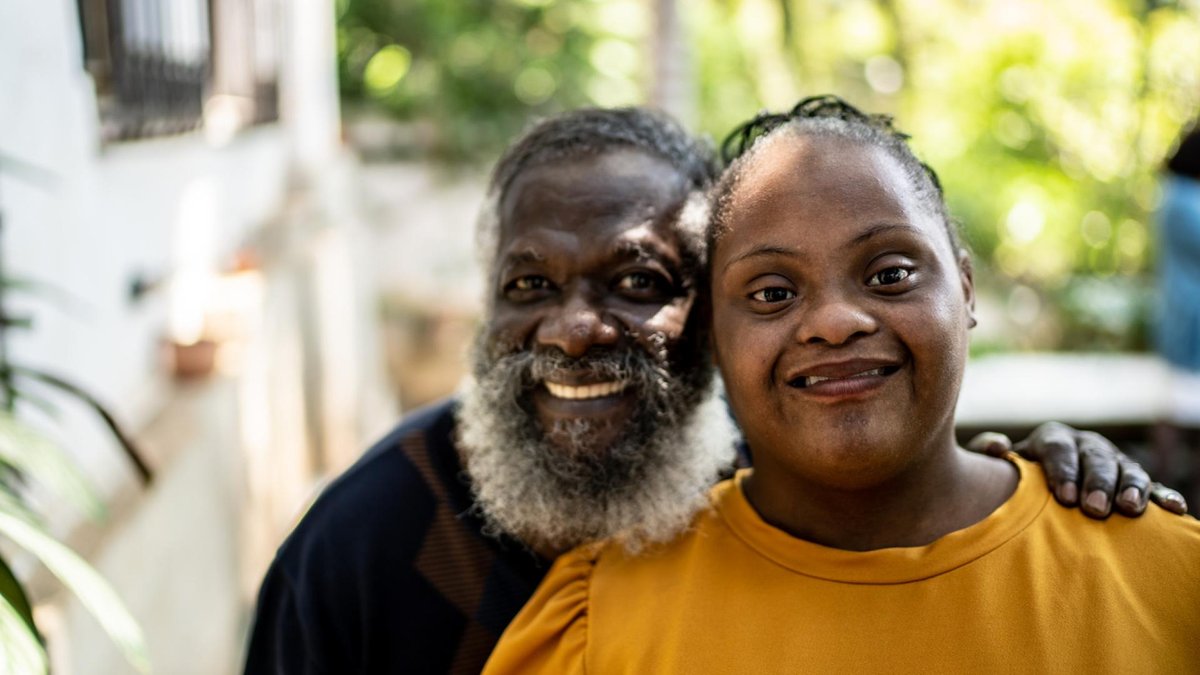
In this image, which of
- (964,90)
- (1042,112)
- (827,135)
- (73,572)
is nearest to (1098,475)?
(827,135)

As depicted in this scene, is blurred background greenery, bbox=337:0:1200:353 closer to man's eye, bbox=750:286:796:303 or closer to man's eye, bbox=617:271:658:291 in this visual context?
man's eye, bbox=617:271:658:291

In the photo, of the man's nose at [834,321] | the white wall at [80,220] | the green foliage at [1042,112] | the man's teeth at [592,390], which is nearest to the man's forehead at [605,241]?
the man's teeth at [592,390]

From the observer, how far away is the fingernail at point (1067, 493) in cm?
177

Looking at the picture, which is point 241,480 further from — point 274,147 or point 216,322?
point 274,147

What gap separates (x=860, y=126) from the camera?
188 centimetres

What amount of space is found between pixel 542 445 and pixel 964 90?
404 inches

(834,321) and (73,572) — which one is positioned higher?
(834,321)

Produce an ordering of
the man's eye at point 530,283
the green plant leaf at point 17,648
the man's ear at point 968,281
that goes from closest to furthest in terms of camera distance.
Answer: the green plant leaf at point 17,648 → the man's ear at point 968,281 → the man's eye at point 530,283

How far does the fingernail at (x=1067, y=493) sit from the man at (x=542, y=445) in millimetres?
246

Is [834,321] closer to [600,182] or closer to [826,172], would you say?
[826,172]

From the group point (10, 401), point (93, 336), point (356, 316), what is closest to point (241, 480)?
point (93, 336)

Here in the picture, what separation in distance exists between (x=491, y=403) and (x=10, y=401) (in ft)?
3.19

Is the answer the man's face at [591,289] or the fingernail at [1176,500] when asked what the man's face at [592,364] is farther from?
the fingernail at [1176,500]

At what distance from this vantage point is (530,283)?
2.26 m
